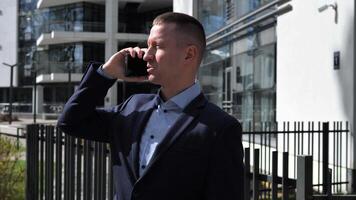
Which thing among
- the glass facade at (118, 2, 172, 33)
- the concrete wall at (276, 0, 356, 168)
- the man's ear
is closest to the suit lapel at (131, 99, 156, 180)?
the man's ear

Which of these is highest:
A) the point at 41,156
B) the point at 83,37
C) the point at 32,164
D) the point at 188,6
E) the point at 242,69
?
the point at 83,37

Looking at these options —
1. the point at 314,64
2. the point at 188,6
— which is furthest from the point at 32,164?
the point at 188,6

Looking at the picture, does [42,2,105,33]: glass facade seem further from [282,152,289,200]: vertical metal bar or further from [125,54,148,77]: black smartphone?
[125,54,148,77]: black smartphone

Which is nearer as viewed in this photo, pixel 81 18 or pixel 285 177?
pixel 285 177

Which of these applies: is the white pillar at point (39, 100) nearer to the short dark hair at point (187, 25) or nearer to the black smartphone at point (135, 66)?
the black smartphone at point (135, 66)

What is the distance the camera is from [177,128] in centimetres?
230

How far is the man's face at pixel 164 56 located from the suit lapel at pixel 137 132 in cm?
15

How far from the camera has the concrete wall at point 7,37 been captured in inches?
2623

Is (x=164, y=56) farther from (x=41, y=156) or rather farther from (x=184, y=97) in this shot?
(x=41, y=156)

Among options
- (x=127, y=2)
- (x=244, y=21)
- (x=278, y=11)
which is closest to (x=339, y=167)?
(x=278, y=11)

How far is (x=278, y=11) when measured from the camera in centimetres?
1337

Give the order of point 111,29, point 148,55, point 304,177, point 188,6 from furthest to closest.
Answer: point 111,29 < point 188,6 < point 304,177 < point 148,55

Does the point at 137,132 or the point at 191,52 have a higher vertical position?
the point at 191,52

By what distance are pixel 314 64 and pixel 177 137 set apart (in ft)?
30.9
